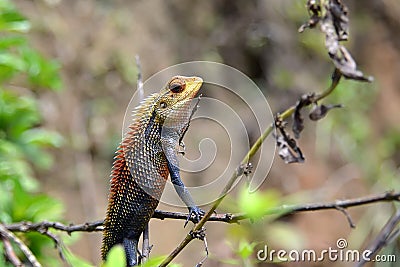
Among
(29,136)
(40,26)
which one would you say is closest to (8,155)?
(29,136)

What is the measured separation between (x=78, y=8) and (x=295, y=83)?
2.02m

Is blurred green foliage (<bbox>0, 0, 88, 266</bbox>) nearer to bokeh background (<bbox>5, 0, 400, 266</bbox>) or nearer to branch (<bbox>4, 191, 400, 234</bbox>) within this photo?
branch (<bbox>4, 191, 400, 234</bbox>)

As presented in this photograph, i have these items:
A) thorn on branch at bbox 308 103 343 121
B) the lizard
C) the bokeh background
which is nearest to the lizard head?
the lizard

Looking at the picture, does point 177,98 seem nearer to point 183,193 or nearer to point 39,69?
point 183,193

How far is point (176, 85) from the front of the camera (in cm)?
127

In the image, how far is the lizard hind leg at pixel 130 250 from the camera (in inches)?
48.9

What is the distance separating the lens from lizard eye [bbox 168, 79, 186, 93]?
1.26 meters

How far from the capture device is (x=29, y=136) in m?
2.45

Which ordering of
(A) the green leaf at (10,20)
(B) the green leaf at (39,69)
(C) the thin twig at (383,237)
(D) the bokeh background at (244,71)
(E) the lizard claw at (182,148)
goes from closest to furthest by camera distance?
(C) the thin twig at (383,237)
(E) the lizard claw at (182,148)
(A) the green leaf at (10,20)
(B) the green leaf at (39,69)
(D) the bokeh background at (244,71)

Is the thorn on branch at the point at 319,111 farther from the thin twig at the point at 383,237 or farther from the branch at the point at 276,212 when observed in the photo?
the thin twig at the point at 383,237

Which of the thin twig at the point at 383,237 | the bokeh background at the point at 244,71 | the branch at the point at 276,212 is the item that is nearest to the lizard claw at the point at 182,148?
the branch at the point at 276,212

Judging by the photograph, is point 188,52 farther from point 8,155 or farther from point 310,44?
point 8,155

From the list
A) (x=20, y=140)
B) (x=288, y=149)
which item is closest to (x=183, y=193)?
(x=288, y=149)

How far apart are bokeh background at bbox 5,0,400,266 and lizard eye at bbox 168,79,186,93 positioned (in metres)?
2.15
